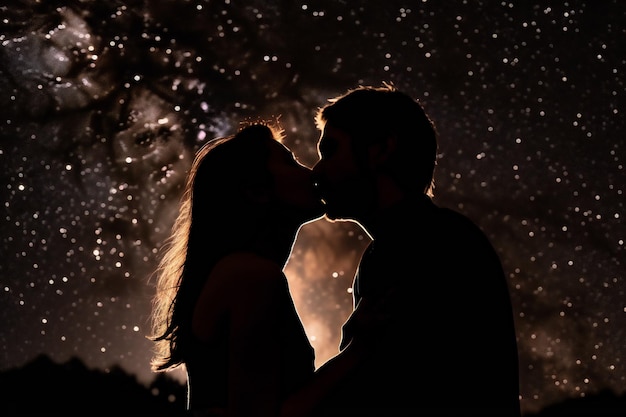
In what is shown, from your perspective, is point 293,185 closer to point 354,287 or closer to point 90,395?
point 354,287

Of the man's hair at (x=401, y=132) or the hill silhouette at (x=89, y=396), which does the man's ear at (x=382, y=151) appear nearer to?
the man's hair at (x=401, y=132)

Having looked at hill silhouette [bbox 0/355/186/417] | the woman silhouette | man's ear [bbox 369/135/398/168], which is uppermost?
man's ear [bbox 369/135/398/168]

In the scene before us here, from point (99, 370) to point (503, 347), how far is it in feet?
108

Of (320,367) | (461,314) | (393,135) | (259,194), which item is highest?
(393,135)

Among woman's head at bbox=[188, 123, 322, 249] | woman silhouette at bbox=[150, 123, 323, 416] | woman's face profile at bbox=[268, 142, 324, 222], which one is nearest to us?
woman silhouette at bbox=[150, 123, 323, 416]

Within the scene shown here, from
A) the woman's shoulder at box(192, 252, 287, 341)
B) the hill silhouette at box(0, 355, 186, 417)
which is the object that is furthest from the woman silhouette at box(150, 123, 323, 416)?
the hill silhouette at box(0, 355, 186, 417)

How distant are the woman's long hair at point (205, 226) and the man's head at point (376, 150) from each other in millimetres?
325

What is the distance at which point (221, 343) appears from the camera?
228 cm

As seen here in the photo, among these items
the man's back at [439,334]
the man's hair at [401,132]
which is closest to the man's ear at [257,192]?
the man's hair at [401,132]

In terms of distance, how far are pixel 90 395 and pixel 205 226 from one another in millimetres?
28828

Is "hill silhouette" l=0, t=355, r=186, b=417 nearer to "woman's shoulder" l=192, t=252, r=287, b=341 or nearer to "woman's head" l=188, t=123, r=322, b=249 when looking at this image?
"woman's head" l=188, t=123, r=322, b=249

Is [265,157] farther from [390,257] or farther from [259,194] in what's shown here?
[390,257]

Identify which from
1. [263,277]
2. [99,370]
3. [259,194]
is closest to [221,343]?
[263,277]

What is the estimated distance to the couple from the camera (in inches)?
79.7
